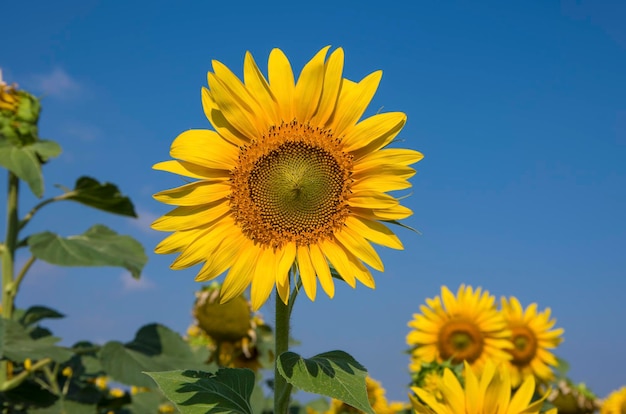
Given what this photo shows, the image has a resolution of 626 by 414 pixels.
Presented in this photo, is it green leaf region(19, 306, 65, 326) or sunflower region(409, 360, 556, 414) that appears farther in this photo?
green leaf region(19, 306, 65, 326)

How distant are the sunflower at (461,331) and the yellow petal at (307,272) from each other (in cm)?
320

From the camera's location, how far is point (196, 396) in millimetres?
2291

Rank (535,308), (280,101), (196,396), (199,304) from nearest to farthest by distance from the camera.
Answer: (196,396), (280,101), (199,304), (535,308)

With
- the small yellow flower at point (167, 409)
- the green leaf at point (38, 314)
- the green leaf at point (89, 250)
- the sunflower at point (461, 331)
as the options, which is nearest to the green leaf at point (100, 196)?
the green leaf at point (89, 250)

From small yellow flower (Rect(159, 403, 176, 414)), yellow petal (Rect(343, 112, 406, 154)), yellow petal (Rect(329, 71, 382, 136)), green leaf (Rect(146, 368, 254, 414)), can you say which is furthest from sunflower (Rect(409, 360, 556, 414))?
small yellow flower (Rect(159, 403, 176, 414))

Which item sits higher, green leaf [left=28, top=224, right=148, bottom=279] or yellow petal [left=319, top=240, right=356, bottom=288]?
green leaf [left=28, top=224, right=148, bottom=279]

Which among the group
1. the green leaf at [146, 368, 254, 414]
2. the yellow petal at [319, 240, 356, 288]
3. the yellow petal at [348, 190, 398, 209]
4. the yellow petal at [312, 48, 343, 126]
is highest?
the yellow petal at [312, 48, 343, 126]

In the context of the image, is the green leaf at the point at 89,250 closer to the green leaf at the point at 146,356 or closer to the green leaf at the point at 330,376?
the green leaf at the point at 146,356

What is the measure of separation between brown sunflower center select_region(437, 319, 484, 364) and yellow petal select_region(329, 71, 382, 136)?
3.32m

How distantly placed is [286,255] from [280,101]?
1.67ft

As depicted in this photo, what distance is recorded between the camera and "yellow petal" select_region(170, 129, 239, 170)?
2.46 m

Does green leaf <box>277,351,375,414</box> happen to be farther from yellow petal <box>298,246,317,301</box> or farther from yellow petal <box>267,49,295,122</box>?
yellow petal <box>267,49,295,122</box>

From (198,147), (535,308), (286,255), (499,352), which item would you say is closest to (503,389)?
(286,255)

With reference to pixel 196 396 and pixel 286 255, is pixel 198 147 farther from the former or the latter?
pixel 196 396
